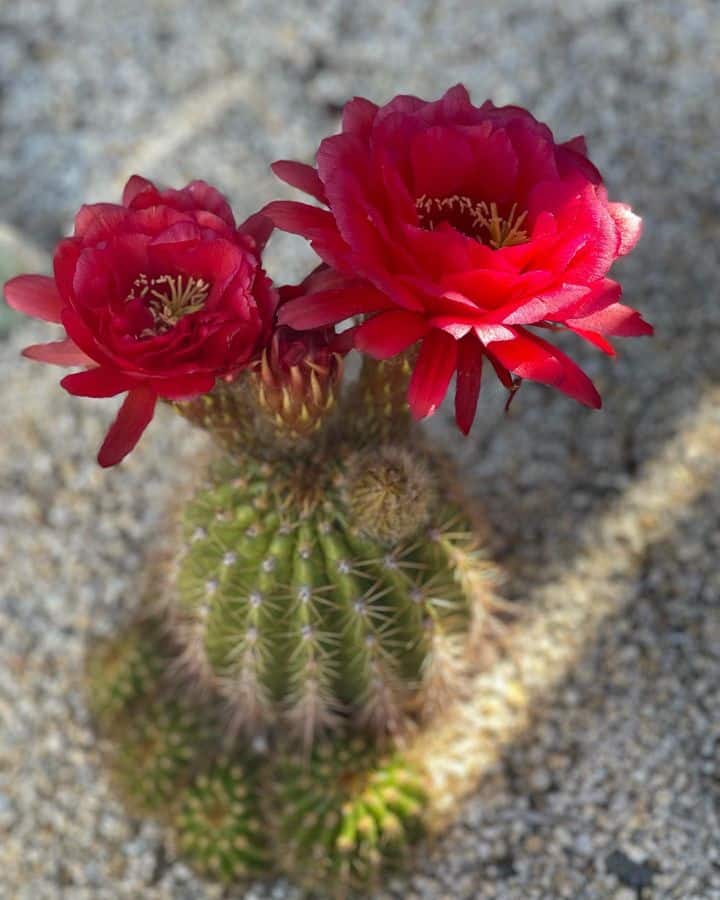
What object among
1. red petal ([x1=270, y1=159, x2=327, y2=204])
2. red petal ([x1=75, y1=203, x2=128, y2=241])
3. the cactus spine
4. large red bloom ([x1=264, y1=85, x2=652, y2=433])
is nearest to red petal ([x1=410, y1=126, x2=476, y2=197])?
large red bloom ([x1=264, y1=85, x2=652, y2=433])

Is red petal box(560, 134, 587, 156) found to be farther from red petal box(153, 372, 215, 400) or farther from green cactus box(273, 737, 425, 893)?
green cactus box(273, 737, 425, 893)

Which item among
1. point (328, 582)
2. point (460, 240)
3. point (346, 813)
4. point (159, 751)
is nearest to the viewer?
point (460, 240)

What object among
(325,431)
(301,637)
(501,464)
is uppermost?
(325,431)

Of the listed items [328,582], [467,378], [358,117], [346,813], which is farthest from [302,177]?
[346,813]

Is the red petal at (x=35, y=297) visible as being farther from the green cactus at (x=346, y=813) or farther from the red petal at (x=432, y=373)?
the green cactus at (x=346, y=813)

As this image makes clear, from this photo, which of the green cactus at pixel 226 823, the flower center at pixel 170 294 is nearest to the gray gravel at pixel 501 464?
the green cactus at pixel 226 823

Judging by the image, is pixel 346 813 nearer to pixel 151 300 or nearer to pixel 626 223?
pixel 151 300

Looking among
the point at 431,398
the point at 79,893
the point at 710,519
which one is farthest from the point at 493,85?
the point at 79,893
